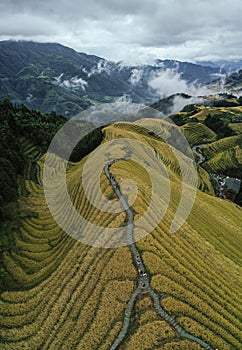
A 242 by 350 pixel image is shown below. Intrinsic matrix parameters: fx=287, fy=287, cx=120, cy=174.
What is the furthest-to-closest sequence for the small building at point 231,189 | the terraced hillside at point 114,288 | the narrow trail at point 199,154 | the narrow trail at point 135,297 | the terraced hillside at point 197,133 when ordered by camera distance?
the terraced hillside at point 197,133 → the narrow trail at point 199,154 → the small building at point 231,189 → the terraced hillside at point 114,288 → the narrow trail at point 135,297

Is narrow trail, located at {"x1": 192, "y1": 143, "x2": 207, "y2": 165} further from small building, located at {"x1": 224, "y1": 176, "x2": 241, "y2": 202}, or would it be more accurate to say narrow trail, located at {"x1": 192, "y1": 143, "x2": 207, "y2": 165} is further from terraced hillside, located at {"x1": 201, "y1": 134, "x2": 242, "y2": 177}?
small building, located at {"x1": 224, "y1": 176, "x2": 241, "y2": 202}

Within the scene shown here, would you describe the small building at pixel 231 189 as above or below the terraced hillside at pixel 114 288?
below

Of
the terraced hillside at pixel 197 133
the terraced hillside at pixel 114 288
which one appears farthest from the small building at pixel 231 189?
the terraced hillside at pixel 197 133

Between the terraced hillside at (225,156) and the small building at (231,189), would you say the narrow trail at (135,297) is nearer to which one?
the small building at (231,189)

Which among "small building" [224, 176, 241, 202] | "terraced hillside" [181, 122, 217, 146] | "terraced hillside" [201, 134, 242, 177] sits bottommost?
"small building" [224, 176, 241, 202]

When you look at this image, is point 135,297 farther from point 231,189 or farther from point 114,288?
point 231,189

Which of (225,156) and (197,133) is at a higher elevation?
(197,133)

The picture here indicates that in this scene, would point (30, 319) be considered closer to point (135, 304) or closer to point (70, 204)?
point (135, 304)

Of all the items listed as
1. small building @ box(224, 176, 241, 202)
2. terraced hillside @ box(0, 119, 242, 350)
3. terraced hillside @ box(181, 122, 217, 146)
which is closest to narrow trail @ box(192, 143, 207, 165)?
terraced hillside @ box(181, 122, 217, 146)

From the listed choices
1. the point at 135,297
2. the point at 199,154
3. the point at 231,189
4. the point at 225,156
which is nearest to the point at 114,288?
the point at 135,297

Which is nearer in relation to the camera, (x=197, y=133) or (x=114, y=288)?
(x=114, y=288)
